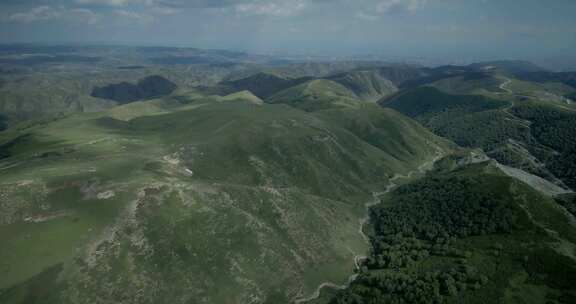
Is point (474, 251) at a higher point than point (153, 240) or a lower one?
lower

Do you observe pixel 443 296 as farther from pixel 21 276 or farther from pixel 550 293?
pixel 21 276

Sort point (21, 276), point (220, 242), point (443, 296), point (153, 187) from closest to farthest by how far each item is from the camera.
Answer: point (21, 276), point (443, 296), point (220, 242), point (153, 187)

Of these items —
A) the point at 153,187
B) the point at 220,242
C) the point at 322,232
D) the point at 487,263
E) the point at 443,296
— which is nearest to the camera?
the point at 443,296

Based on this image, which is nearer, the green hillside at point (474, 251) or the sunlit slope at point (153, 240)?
the sunlit slope at point (153, 240)

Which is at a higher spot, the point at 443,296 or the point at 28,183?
the point at 28,183

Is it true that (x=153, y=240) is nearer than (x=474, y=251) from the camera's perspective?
Yes

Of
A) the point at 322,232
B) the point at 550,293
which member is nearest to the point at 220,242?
the point at 322,232

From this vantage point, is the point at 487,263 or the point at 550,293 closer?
the point at 550,293

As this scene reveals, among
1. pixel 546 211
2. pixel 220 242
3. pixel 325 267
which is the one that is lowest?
pixel 325 267
